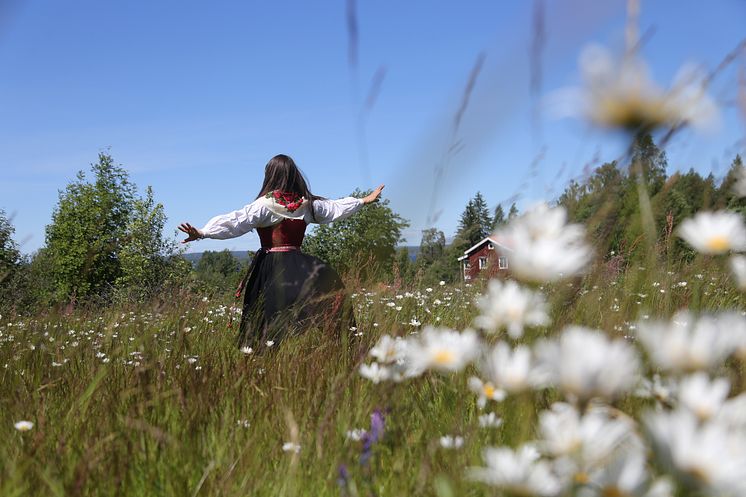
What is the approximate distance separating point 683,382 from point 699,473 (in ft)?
0.44

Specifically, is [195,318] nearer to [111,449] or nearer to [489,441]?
[111,449]

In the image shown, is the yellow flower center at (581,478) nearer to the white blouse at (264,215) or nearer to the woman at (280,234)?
the woman at (280,234)

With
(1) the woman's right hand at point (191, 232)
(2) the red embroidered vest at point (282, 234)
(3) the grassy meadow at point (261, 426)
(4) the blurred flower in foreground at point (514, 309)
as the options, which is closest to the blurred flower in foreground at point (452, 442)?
(3) the grassy meadow at point (261, 426)

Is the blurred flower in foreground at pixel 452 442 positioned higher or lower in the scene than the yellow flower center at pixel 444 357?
lower

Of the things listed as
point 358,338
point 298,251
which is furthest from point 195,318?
point 358,338

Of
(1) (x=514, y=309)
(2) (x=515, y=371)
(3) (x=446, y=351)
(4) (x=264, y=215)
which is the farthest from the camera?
(4) (x=264, y=215)

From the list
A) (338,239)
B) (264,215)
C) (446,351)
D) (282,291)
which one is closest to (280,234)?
(264,215)

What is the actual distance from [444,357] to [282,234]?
13.5ft

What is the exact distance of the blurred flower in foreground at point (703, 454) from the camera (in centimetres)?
67

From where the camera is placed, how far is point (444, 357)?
111 cm

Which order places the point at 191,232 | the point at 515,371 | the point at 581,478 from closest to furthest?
the point at 581,478, the point at 515,371, the point at 191,232

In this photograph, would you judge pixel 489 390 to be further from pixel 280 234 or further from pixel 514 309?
pixel 280 234

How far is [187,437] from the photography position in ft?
5.81

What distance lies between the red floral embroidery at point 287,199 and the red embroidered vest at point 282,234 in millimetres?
121
